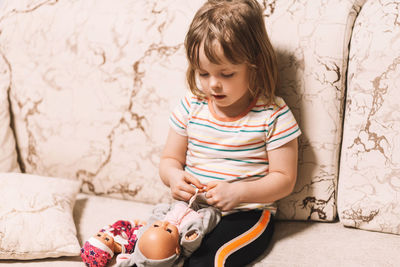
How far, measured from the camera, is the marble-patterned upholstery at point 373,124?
3.39ft

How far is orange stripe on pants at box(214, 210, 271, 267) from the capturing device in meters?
0.94

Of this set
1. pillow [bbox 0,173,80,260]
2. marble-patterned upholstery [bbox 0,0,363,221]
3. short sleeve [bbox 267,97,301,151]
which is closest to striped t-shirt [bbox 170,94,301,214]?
short sleeve [bbox 267,97,301,151]

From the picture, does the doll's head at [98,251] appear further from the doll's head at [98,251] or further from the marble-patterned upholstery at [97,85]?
the marble-patterned upholstery at [97,85]

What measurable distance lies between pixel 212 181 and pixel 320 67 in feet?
1.37

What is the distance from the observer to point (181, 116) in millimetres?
1147

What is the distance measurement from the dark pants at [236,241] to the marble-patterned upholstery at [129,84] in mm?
158

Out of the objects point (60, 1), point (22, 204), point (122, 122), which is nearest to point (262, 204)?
point (122, 122)

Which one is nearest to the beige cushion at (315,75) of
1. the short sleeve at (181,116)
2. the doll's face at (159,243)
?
the short sleeve at (181,116)

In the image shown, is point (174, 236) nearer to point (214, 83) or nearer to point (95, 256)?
point (95, 256)

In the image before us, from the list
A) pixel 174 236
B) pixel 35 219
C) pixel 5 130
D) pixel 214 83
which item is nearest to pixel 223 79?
pixel 214 83

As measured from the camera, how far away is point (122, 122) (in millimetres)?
1298

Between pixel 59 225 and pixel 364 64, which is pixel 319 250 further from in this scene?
pixel 59 225

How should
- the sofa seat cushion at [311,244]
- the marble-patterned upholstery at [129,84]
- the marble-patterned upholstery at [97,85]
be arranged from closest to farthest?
the sofa seat cushion at [311,244] < the marble-patterned upholstery at [129,84] < the marble-patterned upholstery at [97,85]

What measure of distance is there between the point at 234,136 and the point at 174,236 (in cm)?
31
